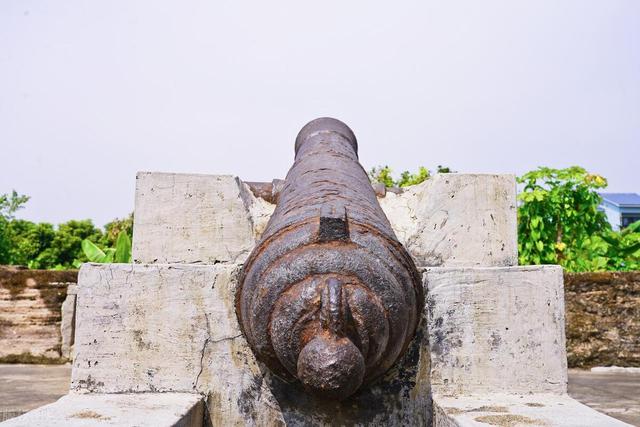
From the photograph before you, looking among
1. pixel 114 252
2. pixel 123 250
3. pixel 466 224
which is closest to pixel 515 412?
pixel 466 224

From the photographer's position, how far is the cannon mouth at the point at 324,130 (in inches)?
154

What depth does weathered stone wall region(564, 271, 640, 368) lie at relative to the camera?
7707mm

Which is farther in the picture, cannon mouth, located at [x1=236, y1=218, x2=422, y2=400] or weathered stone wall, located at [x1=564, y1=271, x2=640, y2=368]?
weathered stone wall, located at [x1=564, y1=271, x2=640, y2=368]

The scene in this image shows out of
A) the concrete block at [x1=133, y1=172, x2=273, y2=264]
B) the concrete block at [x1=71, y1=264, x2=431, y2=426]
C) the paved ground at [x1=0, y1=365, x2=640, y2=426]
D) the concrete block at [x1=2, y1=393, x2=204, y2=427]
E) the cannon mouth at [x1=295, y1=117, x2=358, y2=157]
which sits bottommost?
the paved ground at [x1=0, y1=365, x2=640, y2=426]

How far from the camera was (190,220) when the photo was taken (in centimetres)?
350

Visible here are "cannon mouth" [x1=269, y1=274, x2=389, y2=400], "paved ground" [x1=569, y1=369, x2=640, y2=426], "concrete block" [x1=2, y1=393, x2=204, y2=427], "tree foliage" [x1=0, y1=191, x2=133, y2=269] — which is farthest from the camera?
"tree foliage" [x1=0, y1=191, x2=133, y2=269]

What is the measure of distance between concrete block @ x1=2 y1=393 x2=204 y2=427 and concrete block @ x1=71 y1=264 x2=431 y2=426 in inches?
3.8

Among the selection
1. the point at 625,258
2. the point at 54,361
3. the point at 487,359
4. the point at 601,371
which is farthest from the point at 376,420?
the point at 625,258

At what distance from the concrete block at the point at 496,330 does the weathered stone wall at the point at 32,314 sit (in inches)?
252

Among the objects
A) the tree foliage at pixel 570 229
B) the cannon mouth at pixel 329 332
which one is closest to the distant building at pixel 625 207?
the tree foliage at pixel 570 229

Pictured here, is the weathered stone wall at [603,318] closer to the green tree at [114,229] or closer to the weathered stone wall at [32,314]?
the weathered stone wall at [32,314]

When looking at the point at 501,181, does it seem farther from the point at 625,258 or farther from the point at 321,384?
the point at 625,258

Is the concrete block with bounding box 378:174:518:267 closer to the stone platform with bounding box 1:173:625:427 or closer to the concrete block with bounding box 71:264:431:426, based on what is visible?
the stone platform with bounding box 1:173:625:427

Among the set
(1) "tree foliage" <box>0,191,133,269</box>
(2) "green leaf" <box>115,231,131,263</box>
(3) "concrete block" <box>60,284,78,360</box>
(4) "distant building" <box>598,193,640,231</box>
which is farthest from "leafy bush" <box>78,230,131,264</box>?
(4) "distant building" <box>598,193,640,231</box>
